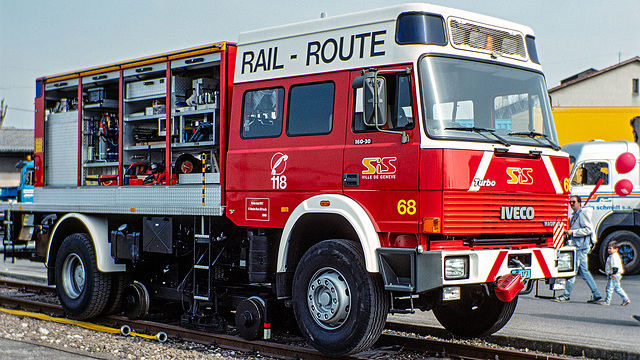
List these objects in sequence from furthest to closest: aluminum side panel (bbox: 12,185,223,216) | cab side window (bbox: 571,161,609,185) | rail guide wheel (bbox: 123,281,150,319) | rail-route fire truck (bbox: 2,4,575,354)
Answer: cab side window (bbox: 571,161,609,185) → rail guide wheel (bbox: 123,281,150,319) → aluminum side panel (bbox: 12,185,223,216) → rail-route fire truck (bbox: 2,4,575,354)

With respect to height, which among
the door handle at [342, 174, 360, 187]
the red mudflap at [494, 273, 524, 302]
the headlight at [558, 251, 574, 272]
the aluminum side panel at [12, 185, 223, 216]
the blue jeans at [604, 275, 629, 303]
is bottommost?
the blue jeans at [604, 275, 629, 303]

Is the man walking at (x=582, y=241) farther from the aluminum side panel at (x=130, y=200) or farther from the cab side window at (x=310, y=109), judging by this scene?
the aluminum side panel at (x=130, y=200)

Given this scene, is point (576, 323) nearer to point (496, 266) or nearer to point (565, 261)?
point (565, 261)

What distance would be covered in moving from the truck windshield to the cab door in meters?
0.20

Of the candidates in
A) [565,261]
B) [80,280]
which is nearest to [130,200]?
[80,280]

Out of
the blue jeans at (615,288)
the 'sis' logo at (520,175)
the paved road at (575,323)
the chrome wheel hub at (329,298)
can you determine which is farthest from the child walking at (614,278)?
the chrome wheel hub at (329,298)

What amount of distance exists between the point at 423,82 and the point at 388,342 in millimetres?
3170

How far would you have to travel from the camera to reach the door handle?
7.21 m

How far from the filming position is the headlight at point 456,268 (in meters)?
6.58

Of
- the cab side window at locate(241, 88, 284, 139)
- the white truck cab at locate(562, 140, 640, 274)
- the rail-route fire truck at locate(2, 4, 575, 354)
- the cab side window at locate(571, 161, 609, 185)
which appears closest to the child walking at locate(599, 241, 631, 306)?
the rail-route fire truck at locate(2, 4, 575, 354)

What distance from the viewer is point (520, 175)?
23.8 ft

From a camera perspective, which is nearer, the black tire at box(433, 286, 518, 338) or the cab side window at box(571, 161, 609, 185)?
the black tire at box(433, 286, 518, 338)

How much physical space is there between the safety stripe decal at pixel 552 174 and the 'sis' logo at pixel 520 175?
10.4 inches

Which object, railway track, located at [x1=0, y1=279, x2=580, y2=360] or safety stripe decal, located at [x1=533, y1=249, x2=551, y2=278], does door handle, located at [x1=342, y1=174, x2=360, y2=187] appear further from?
safety stripe decal, located at [x1=533, y1=249, x2=551, y2=278]
